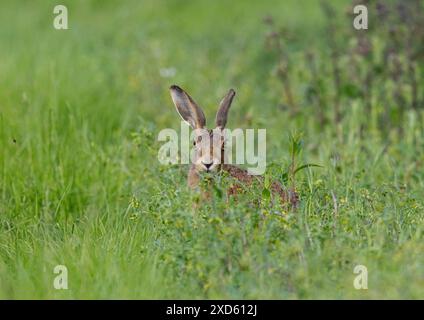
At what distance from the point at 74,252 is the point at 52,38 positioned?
5659 mm

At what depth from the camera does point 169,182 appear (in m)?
6.34

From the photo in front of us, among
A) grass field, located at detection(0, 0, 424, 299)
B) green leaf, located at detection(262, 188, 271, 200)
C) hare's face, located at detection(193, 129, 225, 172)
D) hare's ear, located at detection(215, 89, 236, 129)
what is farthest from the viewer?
hare's ear, located at detection(215, 89, 236, 129)

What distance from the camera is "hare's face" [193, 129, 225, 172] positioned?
598 cm

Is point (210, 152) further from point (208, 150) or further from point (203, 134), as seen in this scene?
point (203, 134)

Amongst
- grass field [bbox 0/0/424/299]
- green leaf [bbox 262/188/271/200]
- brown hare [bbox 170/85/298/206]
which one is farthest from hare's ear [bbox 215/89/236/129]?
green leaf [bbox 262/188/271/200]

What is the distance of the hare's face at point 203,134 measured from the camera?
6.01 meters

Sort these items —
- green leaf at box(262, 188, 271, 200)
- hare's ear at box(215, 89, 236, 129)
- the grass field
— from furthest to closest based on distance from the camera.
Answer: hare's ear at box(215, 89, 236, 129) → green leaf at box(262, 188, 271, 200) → the grass field

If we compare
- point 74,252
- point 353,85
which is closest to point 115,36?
point 353,85

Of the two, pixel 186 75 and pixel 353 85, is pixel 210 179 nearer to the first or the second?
pixel 353 85

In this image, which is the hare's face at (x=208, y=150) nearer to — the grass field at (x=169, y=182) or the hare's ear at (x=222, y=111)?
the hare's ear at (x=222, y=111)

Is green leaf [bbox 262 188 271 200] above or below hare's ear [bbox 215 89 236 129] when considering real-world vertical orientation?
below

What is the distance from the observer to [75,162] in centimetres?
712

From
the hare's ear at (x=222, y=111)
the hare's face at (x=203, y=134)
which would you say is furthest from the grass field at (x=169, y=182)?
the hare's ear at (x=222, y=111)

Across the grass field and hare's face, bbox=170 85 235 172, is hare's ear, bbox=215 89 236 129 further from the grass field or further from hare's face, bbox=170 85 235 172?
the grass field
